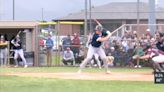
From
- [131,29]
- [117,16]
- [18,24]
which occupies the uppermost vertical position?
[117,16]

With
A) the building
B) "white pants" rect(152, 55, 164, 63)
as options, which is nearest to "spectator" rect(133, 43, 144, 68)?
the building

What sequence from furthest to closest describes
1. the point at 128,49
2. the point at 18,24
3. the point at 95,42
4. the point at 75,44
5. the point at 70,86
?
1. the point at 18,24
2. the point at 75,44
3. the point at 128,49
4. the point at 95,42
5. the point at 70,86

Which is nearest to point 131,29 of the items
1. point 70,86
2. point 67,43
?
point 67,43

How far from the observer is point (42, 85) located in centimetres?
1433

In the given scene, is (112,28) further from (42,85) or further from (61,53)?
(42,85)

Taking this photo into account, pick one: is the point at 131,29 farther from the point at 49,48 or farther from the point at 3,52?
the point at 3,52

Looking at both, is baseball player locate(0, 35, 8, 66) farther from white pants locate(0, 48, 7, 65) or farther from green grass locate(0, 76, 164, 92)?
green grass locate(0, 76, 164, 92)

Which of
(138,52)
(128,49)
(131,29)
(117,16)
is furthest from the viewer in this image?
(117,16)

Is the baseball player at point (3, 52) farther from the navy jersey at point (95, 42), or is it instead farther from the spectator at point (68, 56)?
the navy jersey at point (95, 42)

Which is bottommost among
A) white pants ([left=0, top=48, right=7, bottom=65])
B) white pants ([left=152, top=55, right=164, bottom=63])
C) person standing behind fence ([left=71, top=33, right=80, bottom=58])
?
white pants ([left=0, top=48, right=7, bottom=65])

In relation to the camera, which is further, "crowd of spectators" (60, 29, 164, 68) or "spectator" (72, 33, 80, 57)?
"spectator" (72, 33, 80, 57)

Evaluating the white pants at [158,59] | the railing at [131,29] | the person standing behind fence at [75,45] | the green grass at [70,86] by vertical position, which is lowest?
the green grass at [70,86]

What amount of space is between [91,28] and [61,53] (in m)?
2.15

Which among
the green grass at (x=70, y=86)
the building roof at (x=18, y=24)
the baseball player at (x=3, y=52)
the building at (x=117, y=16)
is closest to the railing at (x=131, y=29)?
the building at (x=117, y=16)
